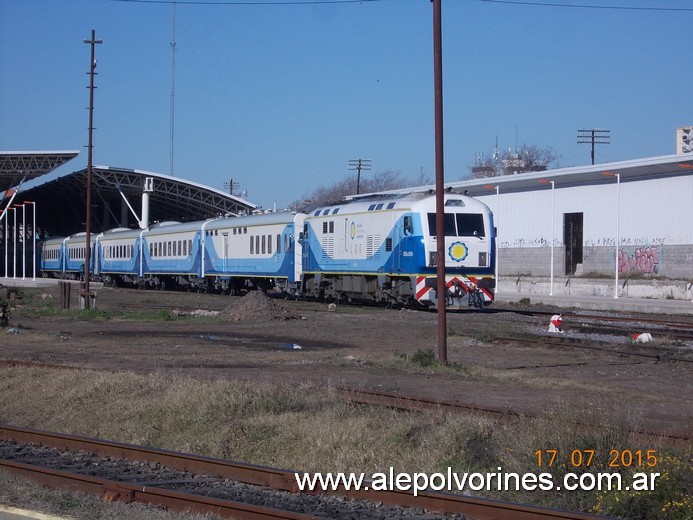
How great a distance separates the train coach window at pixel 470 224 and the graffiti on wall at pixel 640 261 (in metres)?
18.1

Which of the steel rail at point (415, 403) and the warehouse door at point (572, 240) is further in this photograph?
the warehouse door at point (572, 240)

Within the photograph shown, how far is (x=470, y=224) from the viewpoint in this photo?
28.1m

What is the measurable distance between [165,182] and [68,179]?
7753 millimetres

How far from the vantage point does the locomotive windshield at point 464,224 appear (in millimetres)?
27734

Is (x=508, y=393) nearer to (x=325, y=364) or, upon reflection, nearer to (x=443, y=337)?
(x=443, y=337)

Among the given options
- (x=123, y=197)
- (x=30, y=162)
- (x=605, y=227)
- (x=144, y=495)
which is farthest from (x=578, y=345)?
(x=123, y=197)

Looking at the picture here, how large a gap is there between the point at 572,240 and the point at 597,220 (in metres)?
3.09

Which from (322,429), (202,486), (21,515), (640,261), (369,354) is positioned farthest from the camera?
(640,261)

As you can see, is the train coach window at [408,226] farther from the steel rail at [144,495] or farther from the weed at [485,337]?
the steel rail at [144,495]

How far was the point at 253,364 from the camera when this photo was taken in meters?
17.1

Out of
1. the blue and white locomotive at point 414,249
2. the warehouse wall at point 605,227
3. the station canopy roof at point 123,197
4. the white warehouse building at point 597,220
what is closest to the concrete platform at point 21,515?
the blue and white locomotive at point 414,249

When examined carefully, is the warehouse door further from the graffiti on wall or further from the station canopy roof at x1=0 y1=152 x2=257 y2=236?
the station canopy roof at x1=0 y1=152 x2=257 y2=236

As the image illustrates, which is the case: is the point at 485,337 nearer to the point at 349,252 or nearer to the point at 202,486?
the point at 349,252

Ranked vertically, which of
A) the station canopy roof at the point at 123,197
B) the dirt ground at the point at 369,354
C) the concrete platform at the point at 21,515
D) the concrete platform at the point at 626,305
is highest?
the station canopy roof at the point at 123,197
